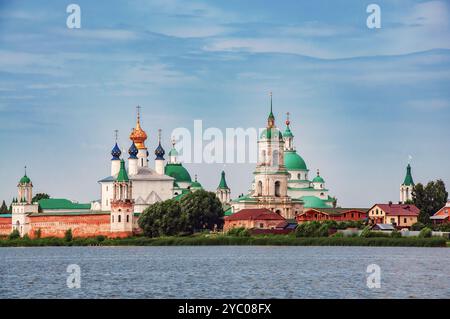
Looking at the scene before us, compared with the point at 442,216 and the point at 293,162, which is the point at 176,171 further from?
the point at 442,216

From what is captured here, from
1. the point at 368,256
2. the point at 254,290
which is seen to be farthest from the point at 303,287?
the point at 368,256

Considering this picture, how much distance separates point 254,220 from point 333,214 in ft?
25.3

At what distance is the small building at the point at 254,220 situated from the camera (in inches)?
3858

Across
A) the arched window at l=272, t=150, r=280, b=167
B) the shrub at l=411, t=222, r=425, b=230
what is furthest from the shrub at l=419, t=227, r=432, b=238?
the arched window at l=272, t=150, r=280, b=167

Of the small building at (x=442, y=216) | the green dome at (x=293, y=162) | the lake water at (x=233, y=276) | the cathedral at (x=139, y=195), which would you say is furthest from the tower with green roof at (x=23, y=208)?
the lake water at (x=233, y=276)

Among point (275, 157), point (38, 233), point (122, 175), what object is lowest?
point (38, 233)

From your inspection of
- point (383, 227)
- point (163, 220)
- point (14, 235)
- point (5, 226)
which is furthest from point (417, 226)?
point (5, 226)

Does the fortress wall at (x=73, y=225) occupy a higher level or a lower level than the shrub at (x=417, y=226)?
higher

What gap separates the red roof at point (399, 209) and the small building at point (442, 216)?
1.46 m

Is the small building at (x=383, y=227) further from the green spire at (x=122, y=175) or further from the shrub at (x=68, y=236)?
the shrub at (x=68, y=236)

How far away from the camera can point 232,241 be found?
285 feet
